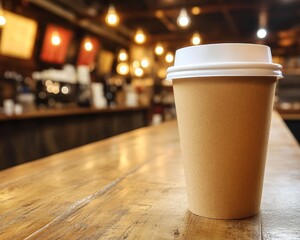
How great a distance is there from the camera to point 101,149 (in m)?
1.65

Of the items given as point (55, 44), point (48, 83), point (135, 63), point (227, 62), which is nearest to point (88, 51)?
point (55, 44)

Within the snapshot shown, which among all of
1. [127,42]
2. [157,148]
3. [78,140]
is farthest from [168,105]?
[157,148]

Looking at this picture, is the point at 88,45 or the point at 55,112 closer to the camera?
the point at 55,112

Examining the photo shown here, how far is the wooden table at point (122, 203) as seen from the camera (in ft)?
1.99

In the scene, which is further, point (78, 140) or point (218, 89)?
point (78, 140)

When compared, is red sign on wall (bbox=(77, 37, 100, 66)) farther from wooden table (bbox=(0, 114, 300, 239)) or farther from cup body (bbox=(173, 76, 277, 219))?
cup body (bbox=(173, 76, 277, 219))

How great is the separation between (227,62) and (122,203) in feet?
1.22

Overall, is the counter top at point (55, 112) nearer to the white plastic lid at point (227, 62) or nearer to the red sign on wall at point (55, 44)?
the red sign on wall at point (55, 44)

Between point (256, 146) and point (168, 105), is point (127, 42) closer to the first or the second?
point (168, 105)

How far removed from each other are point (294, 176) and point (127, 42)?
10168 millimetres

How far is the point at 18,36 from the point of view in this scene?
18.7 feet

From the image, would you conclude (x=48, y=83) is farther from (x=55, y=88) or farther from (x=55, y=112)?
(x=55, y=112)

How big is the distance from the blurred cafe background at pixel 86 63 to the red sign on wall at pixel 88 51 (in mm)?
25

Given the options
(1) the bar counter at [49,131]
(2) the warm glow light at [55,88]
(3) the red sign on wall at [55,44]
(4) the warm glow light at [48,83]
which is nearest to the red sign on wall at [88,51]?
(3) the red sign on wall at [55,44]
